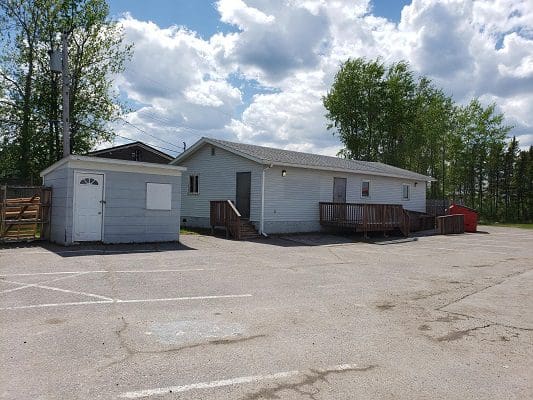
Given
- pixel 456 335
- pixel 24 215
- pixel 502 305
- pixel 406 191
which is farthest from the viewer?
pixel 406 191

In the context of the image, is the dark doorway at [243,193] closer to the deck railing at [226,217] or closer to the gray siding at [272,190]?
the gray siding at [272,190]

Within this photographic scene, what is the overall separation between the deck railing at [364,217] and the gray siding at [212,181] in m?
3.55

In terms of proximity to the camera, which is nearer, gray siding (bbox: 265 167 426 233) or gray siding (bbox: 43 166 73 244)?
gray siding (bbox: 43 166 73 244)

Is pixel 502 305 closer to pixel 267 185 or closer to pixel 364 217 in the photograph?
pixel 364 217

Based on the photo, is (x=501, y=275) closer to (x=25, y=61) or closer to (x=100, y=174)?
(x=100, y=174)

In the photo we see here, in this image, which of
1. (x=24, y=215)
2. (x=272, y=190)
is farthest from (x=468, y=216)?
(x=24, y=215)

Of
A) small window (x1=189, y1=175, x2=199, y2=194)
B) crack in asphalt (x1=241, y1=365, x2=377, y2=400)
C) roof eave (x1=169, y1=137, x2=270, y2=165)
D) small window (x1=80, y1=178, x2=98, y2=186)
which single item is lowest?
crack in asphalt (x1=241, y1=365, x2=377, y2=400)

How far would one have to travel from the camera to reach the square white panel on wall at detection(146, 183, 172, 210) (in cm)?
1405

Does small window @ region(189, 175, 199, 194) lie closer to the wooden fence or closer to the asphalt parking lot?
the wooden fence

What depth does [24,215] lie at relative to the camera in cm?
1320

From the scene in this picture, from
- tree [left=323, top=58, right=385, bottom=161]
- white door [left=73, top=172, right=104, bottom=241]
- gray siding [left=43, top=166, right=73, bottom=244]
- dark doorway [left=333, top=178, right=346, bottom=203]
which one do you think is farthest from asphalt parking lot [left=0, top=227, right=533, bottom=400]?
tree [left=323, top=58, right=385, bottom=161]

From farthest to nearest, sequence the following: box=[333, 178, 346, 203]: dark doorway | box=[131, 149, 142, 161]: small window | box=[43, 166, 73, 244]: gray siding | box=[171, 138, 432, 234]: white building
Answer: box=[131, 149, 142, 161]: small window
box=[333, 178, 346, 203]: dark doorway
box=[171, 138, 432, 234]: white building
box=[43, 166, 73, 244]: gray siding

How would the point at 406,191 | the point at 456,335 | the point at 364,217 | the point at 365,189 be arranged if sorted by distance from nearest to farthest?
the point at 456,335 < the point at 364,217 < the point at 365,189 < the point at 406,191

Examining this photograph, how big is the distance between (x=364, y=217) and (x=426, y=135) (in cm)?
2889
